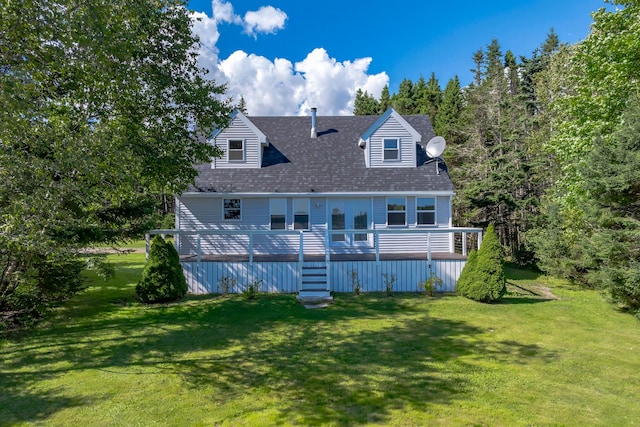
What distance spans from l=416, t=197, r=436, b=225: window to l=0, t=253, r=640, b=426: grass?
607 cm

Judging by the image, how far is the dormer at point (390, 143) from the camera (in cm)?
1706

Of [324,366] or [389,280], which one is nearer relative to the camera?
[324,366]

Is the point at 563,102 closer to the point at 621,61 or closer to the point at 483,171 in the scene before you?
the point at 621,61

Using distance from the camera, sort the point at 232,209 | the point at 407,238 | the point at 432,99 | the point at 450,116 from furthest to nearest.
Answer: the point at 432,99, the point at 450,116, the point at 232,209, the point at 407,238

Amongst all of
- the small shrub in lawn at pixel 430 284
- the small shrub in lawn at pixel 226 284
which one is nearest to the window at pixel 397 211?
the small shrub in lawn at pixel 430 284

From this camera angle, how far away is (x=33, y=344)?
764 centimetres

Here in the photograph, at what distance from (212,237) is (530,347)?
12.7 meters

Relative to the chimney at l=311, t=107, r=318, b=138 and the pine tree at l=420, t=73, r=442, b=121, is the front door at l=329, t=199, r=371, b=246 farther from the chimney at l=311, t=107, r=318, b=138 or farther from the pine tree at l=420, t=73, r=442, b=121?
the pine tree at l=420, t=73, r=442, b=121

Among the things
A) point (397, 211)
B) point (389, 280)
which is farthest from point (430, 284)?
point (397, 211)

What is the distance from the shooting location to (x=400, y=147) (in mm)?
17172

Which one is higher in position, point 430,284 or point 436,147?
point 436,147

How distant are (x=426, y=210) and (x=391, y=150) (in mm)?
3428

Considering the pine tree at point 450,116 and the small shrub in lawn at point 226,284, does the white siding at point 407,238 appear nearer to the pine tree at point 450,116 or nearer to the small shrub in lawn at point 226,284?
the small shrub in lawn at point 226,284

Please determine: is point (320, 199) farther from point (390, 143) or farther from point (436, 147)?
point (436, 147)
